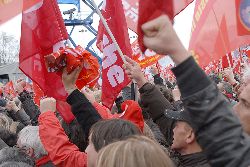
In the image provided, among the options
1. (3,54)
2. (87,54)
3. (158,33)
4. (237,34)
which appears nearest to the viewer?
(158,33)

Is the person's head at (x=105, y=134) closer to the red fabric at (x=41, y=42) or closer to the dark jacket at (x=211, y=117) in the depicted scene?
the dark jacket at (x=211, y=117)

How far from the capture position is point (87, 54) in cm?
314

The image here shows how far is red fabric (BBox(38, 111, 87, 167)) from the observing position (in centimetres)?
262

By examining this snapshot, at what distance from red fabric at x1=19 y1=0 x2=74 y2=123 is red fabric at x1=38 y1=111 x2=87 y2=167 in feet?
2.22

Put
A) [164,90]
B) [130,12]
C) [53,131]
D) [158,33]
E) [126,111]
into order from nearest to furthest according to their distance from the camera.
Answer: [158,33]
[53,131]
[126,111]
[164,90]
[130,12]

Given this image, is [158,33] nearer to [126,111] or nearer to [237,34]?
[126,111]

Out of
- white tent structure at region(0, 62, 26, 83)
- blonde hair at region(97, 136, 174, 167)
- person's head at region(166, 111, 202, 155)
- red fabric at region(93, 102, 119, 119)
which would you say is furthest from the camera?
white tent structure at region(0, 62, 26, 83)

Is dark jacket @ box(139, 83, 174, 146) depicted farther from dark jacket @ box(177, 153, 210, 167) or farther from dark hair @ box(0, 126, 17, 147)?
dark hair @ box(0, 126, 17, 147)

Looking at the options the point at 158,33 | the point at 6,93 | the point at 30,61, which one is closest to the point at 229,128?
the point at 158,33

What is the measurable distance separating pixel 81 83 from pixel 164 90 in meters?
1.16

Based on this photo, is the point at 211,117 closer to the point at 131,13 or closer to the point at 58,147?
the point at 58,147

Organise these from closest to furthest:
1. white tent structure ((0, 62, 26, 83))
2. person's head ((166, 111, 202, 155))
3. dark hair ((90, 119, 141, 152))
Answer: dark hair ((90, 119, 141, 152)) < person's head ((166, 111, 202, 155)) < white tent structure ((0, 62, 26, 83))

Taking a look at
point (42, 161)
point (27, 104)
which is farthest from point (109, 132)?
point (27, 104)

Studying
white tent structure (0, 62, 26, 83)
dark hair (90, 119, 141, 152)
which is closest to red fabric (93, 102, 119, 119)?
dark hair (90, 119, 141, 152)
